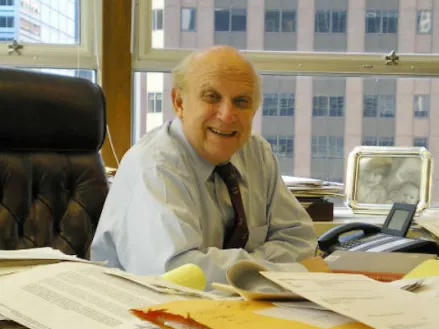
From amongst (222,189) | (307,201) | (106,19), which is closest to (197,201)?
(222,189)

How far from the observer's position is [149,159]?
1.63m

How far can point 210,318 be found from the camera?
612 millimetres

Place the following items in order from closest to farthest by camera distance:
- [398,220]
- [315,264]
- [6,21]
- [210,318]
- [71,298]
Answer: [210,318]
[71,298]
[315,264]
[398,220]
[6,21]

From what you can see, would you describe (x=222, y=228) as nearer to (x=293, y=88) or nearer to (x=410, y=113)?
(x=293, y=88)

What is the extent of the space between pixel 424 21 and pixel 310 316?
2418mm

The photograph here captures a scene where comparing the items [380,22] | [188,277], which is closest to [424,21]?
[380,22]

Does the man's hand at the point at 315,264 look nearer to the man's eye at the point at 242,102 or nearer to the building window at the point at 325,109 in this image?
the man's eye at the point at 242,102

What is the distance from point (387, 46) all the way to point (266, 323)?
2.38 metres

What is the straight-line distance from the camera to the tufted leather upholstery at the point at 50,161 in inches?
69.7

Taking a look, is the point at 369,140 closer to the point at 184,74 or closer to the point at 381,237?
the point at 381,237

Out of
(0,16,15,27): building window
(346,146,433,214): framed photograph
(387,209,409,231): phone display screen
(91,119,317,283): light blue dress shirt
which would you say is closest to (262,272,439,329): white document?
(91,119,317,283): light blue dress shirt

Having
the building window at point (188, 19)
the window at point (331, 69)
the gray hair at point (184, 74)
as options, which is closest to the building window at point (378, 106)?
the window at point (331, 69)

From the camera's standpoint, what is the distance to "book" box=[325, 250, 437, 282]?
51.9 inches

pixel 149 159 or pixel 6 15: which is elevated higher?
pixel 6 15
